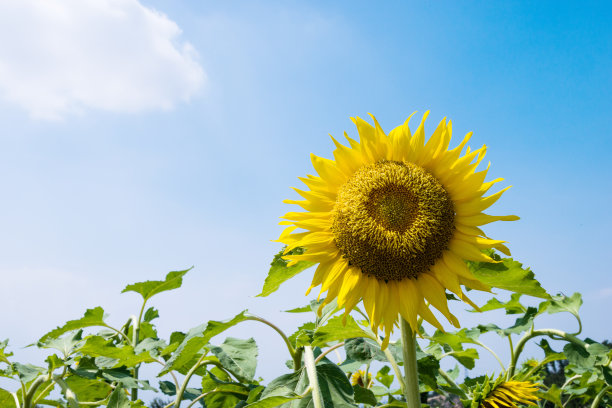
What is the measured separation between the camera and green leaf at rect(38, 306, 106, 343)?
93.9 inches

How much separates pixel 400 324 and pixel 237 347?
2.27ft

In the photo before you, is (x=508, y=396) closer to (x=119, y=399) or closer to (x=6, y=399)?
(x=119, y=399)

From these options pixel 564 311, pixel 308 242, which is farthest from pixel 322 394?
pixel 564 311

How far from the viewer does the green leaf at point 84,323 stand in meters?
2.39

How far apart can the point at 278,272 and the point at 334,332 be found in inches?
11.5

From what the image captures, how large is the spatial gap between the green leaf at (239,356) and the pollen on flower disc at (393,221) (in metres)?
0.57

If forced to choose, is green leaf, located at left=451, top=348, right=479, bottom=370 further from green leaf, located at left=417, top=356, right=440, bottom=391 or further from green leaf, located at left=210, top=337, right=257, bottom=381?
green leaf, located at left=210, top=337, right=257, bottom=381

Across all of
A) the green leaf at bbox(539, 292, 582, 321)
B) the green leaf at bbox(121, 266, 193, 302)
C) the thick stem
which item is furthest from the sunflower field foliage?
the green leaf at bbox(539, 292, 582, 321)

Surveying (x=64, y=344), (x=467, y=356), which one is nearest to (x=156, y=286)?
(x=64, y=344)

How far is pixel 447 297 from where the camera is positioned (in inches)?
70.1

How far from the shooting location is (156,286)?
2.64 metres

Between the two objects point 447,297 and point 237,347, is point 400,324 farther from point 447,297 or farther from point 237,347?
point 237,347

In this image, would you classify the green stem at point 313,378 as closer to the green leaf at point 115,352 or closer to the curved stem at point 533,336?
the green leaf at point 115,352

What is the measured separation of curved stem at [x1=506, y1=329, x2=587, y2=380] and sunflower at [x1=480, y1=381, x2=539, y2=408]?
67 centimetres
